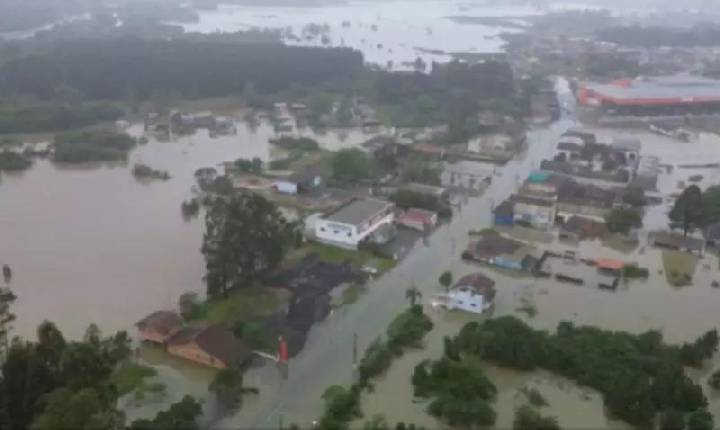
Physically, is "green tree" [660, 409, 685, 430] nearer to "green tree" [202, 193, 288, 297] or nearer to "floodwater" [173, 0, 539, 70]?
"green tree" [202, 193, 288, 297]

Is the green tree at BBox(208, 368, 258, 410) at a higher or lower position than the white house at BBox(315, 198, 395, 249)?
lower

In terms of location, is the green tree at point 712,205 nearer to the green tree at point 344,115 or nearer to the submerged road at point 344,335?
the submerged road at point 344,335

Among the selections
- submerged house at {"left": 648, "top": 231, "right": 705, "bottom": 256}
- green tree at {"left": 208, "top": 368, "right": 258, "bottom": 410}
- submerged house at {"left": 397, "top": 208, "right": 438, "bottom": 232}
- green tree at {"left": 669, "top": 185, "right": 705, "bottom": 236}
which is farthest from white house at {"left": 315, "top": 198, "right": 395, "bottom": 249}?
green tree at {"left": 669, "top": 185, "right": 705, "bottom": 236}

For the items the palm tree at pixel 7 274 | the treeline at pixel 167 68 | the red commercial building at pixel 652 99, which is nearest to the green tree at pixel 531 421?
the palm tree at pixel 7 274

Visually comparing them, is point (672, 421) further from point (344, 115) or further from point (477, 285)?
point (344, 115)

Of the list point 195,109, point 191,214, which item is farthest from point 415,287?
point 195,109
